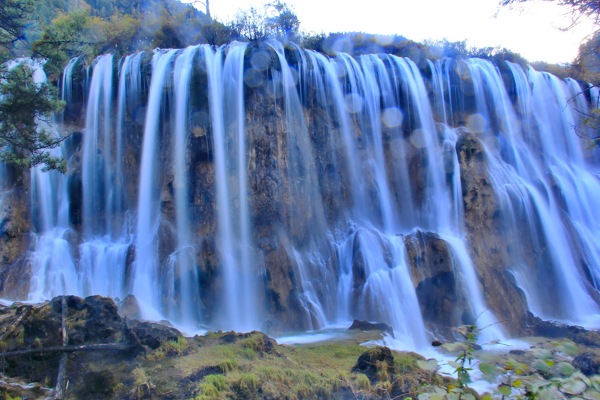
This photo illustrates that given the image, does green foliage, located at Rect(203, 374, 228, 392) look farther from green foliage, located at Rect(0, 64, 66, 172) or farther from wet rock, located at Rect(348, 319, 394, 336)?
wet rock, located at Rect(348, 319, 394, 336)

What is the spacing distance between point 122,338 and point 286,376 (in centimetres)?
276

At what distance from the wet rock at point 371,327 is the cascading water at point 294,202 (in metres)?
0.85

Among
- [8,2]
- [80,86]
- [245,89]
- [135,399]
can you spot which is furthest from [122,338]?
[80,86]

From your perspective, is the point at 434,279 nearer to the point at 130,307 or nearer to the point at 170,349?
the point at 130,307

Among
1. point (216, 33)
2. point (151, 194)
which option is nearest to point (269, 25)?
point (216, 33)

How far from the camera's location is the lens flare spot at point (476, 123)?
19.9 meters

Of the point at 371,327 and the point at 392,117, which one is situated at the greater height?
the point at 392,117

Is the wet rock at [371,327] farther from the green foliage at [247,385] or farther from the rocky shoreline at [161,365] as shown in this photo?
the green foliage at [247,385]

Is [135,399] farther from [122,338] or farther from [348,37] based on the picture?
[348,37]

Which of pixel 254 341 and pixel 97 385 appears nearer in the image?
pixel 97 385

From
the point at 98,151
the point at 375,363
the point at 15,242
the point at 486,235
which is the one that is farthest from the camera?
the point at 98,151

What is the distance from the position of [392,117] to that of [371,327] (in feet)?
29.7

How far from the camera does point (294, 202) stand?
1466 cm

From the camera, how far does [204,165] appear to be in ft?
47.0
